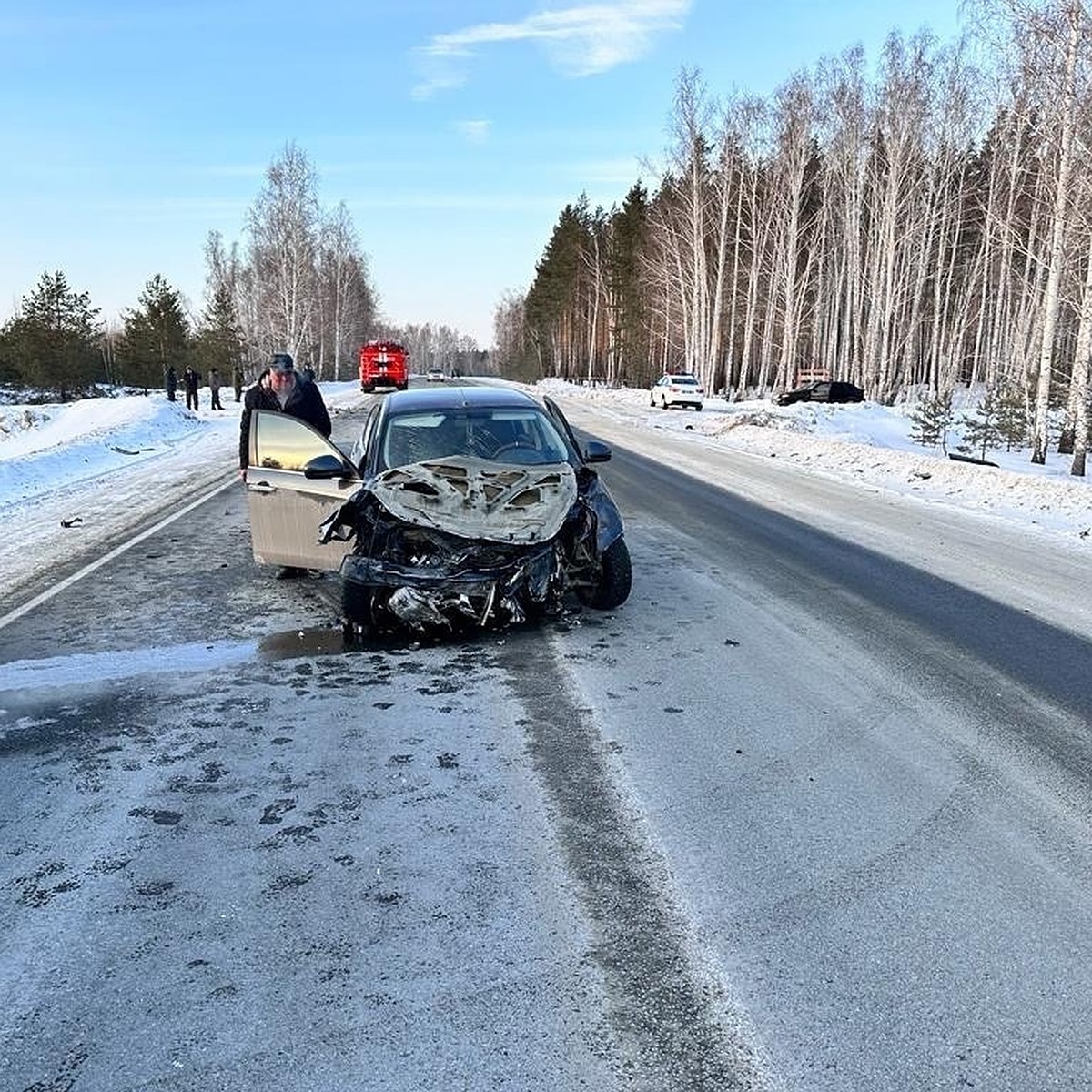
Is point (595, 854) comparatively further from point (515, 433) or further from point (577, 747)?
point (515, 433)

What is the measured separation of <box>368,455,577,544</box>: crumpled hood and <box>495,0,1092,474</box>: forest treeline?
14.8 meters

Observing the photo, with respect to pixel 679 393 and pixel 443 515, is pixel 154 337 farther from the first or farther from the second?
pixel 443 515

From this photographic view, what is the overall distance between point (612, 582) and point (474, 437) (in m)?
1.59

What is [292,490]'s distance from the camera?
6.83 metres

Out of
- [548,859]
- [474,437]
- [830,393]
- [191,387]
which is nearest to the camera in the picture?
[548,859]

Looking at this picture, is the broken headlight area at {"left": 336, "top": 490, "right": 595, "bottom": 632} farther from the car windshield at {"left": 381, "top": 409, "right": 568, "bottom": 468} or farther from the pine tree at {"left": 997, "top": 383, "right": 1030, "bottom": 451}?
the pine tree at {"left": 997, "top": 383, "right": 1030, "bottom": 451}

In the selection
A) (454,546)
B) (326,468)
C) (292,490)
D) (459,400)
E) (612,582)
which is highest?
(459,400)

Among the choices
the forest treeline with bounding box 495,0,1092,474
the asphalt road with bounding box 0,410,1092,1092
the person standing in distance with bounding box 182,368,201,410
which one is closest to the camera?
the asphalt road with bounding box 0,410,1092,1092

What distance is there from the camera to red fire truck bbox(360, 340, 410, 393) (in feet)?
166

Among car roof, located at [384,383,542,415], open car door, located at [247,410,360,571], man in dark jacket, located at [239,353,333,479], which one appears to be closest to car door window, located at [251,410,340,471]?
open car door, located at [247,410,360,571]

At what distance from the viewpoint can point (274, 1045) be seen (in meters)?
2.32

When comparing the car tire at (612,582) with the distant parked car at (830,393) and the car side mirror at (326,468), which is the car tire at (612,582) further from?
the distant parked car at (830,393)

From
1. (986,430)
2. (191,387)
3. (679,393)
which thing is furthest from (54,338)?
(986,430)

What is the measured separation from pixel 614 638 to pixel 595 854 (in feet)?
8.94
